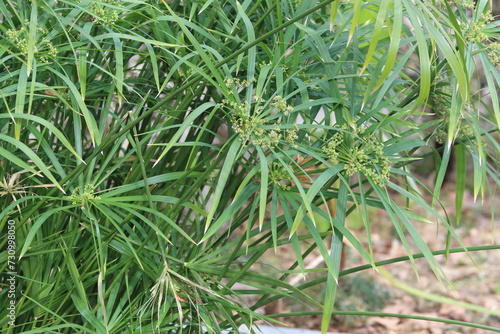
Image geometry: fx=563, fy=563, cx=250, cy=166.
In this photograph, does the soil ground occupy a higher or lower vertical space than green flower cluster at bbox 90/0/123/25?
lower

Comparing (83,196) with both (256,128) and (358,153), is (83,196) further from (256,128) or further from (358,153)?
(358,153)

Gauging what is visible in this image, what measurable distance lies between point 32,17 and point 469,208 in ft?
10.4

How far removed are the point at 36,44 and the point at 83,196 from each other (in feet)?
0.73

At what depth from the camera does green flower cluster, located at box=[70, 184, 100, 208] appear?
805 mm

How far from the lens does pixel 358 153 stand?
2.48ft

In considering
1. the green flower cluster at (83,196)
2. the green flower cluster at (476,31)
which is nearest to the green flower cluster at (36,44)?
the green flower cluster at (83,196)

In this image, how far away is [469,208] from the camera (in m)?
3.42

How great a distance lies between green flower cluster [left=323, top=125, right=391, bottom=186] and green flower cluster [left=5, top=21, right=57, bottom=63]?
16.0 inches

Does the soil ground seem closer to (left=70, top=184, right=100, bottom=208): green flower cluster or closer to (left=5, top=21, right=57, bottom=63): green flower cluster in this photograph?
(left=70, top=184, right=100, bottom=208): green flower cluster

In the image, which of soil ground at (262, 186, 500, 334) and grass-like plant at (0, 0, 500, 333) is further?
soil ground at (262, 186, 500, 334)

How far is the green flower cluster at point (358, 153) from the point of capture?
29.6 inches

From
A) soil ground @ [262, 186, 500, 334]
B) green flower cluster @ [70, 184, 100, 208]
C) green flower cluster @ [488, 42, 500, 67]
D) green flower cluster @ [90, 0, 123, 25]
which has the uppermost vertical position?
green flower cluster @ [488, 42, 500, 67]

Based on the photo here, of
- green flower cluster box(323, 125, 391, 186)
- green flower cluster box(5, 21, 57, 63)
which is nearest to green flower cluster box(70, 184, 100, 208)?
green flower cluster box(5, 21, 57, 63)

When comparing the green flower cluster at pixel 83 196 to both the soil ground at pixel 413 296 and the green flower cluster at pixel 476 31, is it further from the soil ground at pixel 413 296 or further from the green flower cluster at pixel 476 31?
the soil ground at pixel 413 296
